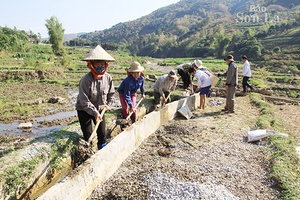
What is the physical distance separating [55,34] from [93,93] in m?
40.2

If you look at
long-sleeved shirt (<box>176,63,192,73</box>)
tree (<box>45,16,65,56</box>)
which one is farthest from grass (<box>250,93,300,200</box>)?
tree (<box>45,16,65,56</box>)

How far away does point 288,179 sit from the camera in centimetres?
410

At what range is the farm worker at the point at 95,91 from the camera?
14.8 ft

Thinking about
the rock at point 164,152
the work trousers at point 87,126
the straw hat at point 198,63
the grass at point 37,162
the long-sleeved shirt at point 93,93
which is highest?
the straw hat at point 198,63

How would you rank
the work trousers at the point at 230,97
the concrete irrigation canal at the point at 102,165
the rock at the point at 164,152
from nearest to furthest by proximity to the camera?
the concrete irrigation canal at the point at 102,165, the rock at the point at 164,152, the work trousers at the point at 230,97

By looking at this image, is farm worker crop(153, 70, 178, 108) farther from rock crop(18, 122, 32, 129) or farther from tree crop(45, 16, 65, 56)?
tree crop(45, 16, 65, 56)

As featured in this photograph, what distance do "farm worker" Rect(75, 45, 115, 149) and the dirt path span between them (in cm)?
111

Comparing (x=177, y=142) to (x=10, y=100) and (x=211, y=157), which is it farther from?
(x=10, y=100)

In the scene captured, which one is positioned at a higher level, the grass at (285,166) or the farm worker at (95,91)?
the farm worker at (95,91)

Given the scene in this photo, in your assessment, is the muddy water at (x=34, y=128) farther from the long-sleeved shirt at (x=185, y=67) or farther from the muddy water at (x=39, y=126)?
the long-sleeved shirt at (x=185, y=67)

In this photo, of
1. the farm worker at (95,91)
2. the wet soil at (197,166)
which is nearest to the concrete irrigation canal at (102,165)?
the wet soil at (197,166)

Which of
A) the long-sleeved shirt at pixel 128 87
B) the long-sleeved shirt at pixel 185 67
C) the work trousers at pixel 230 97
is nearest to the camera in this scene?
the long-sleeved shirt at pixel 128 87

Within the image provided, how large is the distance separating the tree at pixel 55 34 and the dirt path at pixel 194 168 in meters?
38.7

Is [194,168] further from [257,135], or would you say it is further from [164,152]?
[257,135]
